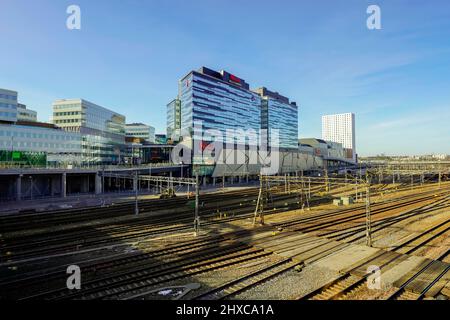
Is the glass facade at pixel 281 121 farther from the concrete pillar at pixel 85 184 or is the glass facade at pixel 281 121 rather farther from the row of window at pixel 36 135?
the concrete pillar at pixel 85 184

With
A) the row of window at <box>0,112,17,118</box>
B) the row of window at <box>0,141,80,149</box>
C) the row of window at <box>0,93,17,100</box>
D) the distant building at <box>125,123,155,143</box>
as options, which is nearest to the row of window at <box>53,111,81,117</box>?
the row of window at <box>0,141,80,149</box>

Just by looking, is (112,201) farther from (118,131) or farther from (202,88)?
(202,88)

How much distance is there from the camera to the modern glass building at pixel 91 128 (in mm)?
70938

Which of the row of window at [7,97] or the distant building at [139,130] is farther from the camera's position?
the distant building at [139,130]

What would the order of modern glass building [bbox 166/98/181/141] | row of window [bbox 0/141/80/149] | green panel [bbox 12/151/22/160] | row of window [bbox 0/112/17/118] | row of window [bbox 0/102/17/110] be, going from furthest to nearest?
1. modern glass building [bbox 166/98/181/141]
2. row of window [bbox 0/102/17/110]
3. row of window [bbox 0/112/17/118]
4. row of window [bbox 0/141/80/149]
5. green panel [bbox 12/151/22/160]

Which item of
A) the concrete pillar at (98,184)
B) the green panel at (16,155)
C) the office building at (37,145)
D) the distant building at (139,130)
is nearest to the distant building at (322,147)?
the distant building at (139,130)

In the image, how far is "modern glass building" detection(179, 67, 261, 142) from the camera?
10600cm

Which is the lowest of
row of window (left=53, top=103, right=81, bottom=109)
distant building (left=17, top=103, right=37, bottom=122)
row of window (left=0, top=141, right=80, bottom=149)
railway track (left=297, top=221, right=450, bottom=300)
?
railway track (left=297, top=221, right=450, bottom=300)

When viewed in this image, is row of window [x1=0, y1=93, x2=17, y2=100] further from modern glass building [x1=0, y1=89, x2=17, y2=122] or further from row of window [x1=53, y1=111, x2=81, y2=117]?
row of window [x1=53, y1=111, x2=81, y2=117]

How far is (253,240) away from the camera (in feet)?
67.7

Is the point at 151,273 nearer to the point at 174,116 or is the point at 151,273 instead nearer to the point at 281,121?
the point at 174,116

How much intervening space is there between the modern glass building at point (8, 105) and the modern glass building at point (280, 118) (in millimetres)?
120850

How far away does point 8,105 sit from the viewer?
5659 cm

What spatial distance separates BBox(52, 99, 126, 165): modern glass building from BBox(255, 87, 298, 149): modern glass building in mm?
92453
